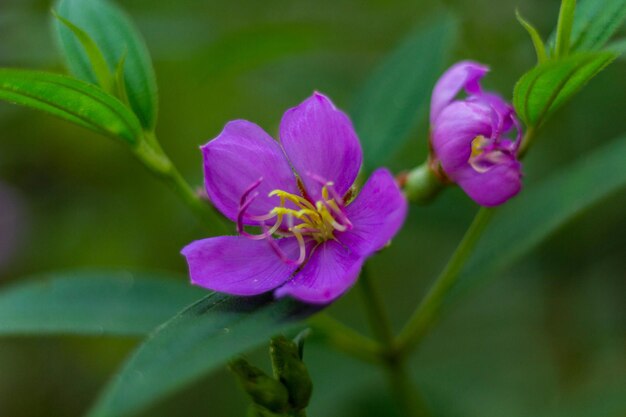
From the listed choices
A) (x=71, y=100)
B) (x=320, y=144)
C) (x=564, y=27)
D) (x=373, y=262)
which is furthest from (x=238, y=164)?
(x=373, y=262)

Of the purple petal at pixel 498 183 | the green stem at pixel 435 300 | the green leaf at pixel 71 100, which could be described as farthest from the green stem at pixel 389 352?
the green leaf at pixel 71 100

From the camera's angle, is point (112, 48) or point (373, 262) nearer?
point (112, 48)

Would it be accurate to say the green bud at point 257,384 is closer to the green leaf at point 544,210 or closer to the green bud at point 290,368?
the green bud at point 290,368

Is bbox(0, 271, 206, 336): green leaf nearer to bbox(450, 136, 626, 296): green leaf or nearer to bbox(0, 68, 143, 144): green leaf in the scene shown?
bbox(0, 68, 143, 144): green leaf

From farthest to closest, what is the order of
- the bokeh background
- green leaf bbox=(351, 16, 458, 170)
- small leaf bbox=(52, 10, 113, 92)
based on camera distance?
the bokeh background
green leaf bbox=(351, 16, 458, 170)
small leaf bbox=(52, 10, 113, 92)

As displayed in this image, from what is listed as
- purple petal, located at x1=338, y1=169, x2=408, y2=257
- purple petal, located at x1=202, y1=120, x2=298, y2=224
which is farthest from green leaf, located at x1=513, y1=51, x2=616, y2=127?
purple petal, located at x1=202, y1=120, x2=298, y2=224

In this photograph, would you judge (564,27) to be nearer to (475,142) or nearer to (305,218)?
(475,142)
